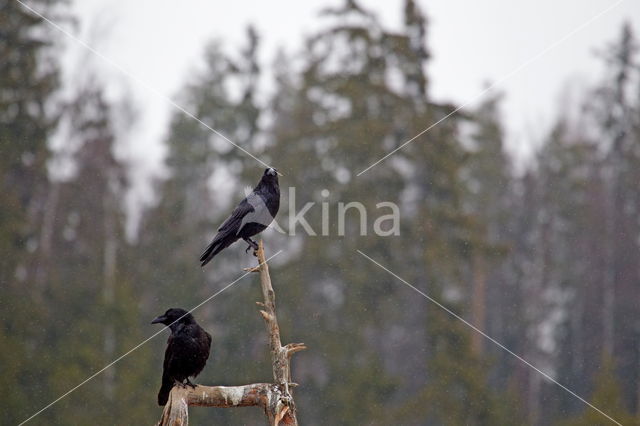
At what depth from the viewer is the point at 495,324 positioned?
3391 cm

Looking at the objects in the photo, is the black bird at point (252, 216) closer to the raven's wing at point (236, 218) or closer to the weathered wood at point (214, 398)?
the raven's wing at point (236, 218)

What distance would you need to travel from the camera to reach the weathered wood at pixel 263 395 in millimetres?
9189

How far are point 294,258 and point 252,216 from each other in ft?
53.6

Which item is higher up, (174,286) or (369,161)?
(369,161)

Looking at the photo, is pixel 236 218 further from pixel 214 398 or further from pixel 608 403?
pixel 608 403

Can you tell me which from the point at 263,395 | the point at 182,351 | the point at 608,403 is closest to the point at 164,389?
the point at 182,351

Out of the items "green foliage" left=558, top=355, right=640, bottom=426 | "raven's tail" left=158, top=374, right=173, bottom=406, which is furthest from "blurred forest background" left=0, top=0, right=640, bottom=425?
"raven's tail" left=158, top=374, right=173, bottom=406

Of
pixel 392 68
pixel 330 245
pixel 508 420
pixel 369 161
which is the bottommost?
pixel 508 420

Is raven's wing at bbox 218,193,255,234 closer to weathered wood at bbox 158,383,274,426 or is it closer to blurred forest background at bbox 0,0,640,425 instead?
weathered wood at bbox 158,383,274,426

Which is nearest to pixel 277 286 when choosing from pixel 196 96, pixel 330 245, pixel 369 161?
pixel 330 245

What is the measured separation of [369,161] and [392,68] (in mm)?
3194

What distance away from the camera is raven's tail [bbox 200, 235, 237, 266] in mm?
9948

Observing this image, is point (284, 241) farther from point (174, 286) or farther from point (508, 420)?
point (508, 420)

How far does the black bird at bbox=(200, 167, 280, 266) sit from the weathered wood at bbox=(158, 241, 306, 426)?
0.87 metres
